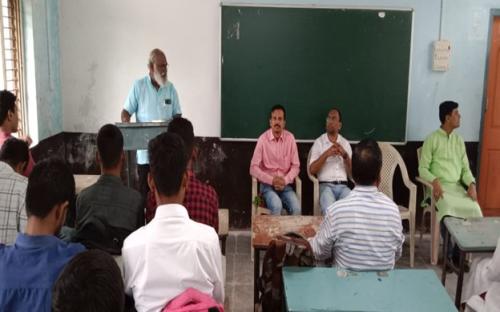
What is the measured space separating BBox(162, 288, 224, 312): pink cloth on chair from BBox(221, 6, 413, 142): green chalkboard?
3370mm

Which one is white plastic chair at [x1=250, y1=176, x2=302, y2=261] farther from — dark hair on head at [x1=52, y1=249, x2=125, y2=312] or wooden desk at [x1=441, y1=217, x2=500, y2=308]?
dark hair on head at [x1=52, y1=249, x2=125, y2=312]

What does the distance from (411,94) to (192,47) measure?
2183 millimetres

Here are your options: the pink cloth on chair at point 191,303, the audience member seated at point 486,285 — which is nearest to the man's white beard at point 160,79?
Result: the audience member seated at point 486,285

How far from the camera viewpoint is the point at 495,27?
4941 mm

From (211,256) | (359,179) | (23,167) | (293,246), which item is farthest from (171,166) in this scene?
(23,167)

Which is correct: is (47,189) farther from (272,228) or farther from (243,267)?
(243,267)

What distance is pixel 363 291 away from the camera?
217 centimetres

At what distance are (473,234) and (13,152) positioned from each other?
261cm

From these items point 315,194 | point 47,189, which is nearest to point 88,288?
point 47,189

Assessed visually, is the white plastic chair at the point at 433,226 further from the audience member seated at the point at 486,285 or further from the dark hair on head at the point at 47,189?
the dark hair on head at the point at 47,189

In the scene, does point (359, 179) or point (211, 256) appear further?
point (359, 179)

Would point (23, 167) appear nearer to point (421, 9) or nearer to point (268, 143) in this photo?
point (268, 143)

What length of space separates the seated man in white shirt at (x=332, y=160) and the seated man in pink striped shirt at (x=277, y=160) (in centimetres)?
20

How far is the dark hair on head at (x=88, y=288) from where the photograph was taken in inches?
48.0
